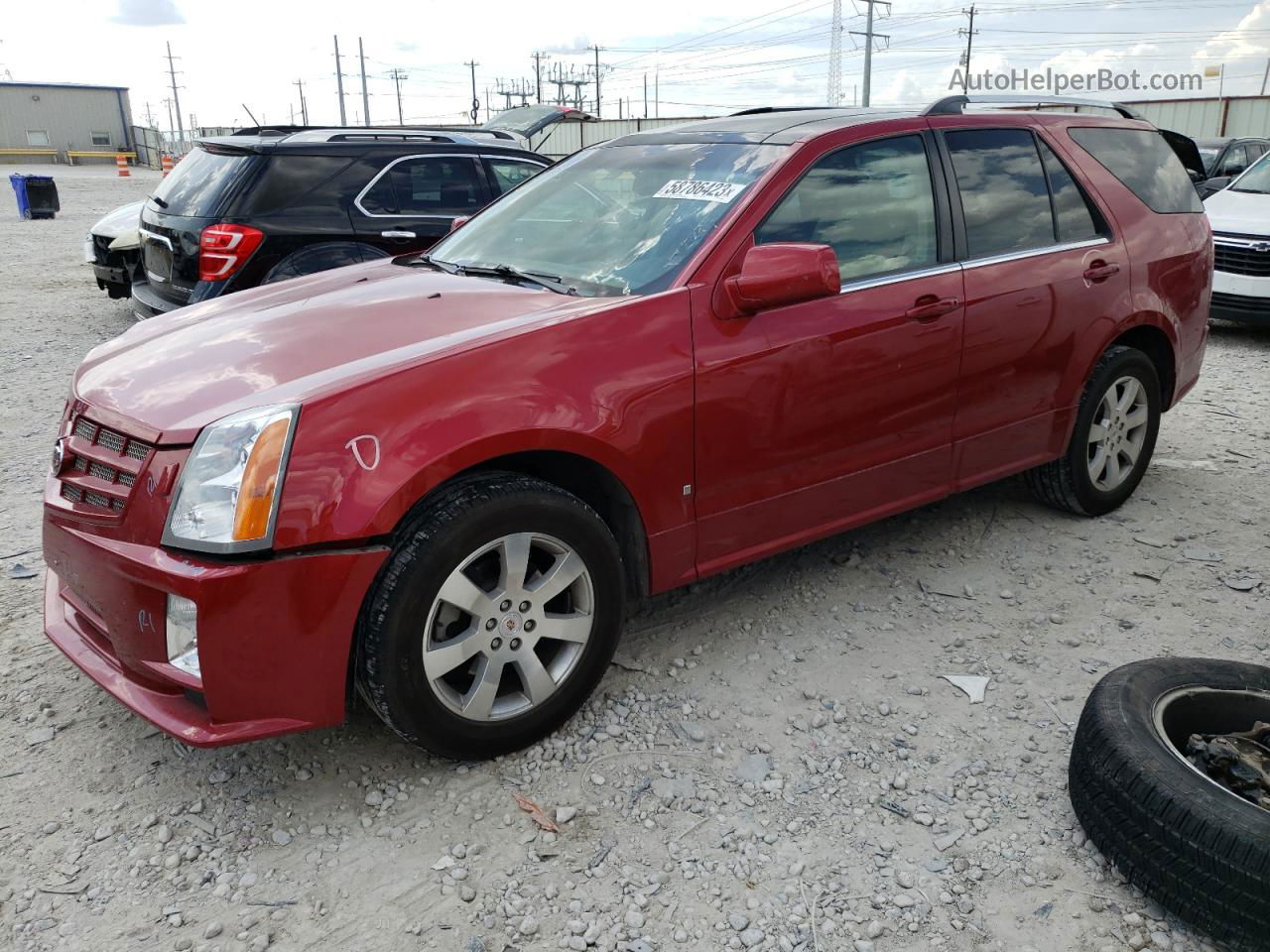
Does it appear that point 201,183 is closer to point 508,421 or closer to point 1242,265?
point 508,421

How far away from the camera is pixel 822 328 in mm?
3400

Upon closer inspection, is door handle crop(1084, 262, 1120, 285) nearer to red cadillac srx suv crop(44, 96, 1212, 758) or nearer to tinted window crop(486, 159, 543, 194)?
red cadillac srx suv crop(44, 96, 1212, 758)

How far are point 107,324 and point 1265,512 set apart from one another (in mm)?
9312

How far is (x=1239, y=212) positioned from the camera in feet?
30.2

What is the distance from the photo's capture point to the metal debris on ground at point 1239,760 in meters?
2.53

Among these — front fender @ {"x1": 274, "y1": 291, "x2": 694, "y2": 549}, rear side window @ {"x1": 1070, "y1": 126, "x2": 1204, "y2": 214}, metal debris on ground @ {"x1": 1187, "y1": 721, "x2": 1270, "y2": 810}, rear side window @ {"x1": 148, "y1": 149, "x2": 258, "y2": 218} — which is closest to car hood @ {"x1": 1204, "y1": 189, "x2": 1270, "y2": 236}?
rear side window @ {"x1": 1070, "y1": 126, "x2": 1204, "y2": 214}

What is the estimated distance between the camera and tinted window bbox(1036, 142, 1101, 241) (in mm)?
4301

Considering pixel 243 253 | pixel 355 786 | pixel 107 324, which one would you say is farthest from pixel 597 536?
pixel 107 324

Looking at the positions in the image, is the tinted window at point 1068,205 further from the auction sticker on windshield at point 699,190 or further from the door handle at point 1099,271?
the auction sticker on windshield at point 699,190

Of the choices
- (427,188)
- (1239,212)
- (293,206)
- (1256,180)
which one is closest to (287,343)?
(293,206)

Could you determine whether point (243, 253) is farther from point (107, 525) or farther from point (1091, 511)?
point (1091, 511)

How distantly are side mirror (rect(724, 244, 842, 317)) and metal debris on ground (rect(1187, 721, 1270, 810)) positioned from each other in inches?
65.0

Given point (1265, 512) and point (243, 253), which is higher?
point (243, 253)

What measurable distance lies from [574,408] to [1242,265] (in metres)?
8.03
